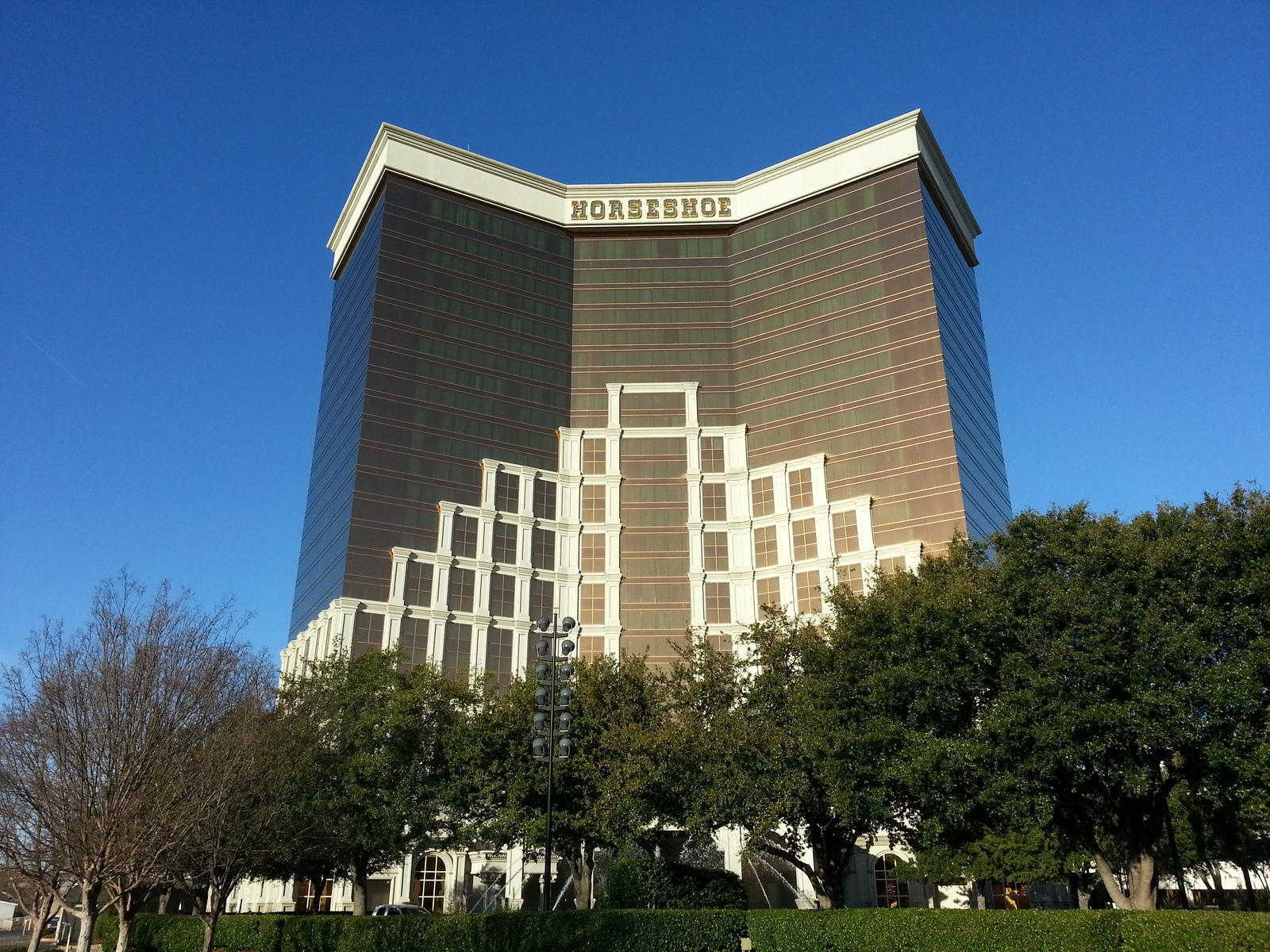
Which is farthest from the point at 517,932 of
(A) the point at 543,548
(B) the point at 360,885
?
(A) the point at 543,548

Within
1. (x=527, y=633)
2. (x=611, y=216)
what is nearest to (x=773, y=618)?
(x=527, y=633)

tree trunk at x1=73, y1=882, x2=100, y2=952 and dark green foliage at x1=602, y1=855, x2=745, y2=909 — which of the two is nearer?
tree trunk at x1=73, y1=882, x2=100, y2=952

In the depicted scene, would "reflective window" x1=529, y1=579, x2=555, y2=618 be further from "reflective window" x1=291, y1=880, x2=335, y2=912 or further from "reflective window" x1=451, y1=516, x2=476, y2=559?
"reflective window" x1=291, y1=880, x2=335, y2=912

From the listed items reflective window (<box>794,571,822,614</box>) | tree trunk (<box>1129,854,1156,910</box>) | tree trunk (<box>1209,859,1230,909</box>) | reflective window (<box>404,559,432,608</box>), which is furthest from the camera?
reflective window (<box>794,571,822,614</box>)

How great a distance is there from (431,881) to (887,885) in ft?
104

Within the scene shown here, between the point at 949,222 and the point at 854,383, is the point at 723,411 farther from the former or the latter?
the point at 949,222

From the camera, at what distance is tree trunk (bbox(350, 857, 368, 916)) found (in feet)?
156

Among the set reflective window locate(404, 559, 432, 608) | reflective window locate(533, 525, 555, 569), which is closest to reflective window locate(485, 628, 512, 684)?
reflective window locate(404, 559, 432, 608)

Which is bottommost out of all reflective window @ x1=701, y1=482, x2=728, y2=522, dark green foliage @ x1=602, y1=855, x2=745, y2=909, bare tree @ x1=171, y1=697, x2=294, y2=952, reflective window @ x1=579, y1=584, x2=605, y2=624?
dark green foliage @ x1=602, y1=855, x2=745, y2=909

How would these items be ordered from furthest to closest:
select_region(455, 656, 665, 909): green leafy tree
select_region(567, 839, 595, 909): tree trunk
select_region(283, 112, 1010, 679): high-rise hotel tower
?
select_region(283, 112, 1010, 679): high-rise hotel tower
select_region(567, 839, 595, 909): tree trunk
select_region(455, 656, 665, 909): green leafy tree

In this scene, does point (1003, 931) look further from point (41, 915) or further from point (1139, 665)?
point (41, 915)

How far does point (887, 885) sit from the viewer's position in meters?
69.1

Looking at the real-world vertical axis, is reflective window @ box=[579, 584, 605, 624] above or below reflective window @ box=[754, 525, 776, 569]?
below

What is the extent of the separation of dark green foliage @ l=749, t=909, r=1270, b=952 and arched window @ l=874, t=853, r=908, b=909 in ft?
136
